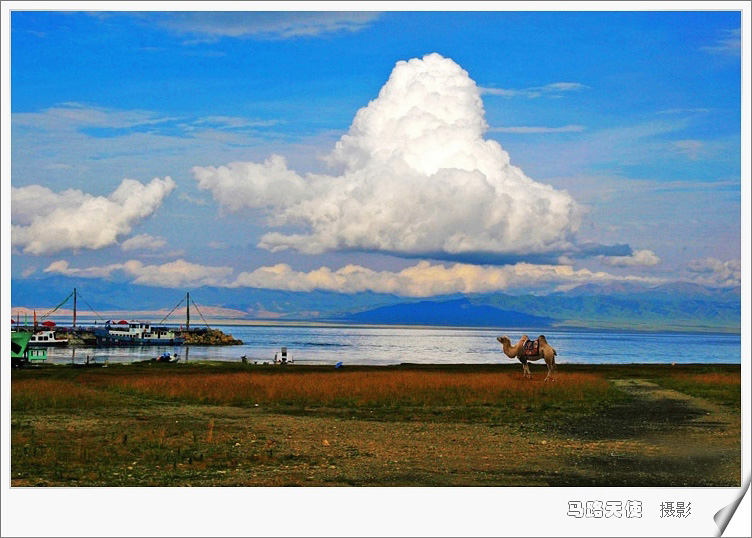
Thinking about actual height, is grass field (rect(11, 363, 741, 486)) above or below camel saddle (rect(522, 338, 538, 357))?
below

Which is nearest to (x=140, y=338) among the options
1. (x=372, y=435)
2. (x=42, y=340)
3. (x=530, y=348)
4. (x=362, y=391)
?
(x=42, y=340)

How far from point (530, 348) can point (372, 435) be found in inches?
870

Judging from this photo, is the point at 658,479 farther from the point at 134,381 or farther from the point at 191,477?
the point at 134,381

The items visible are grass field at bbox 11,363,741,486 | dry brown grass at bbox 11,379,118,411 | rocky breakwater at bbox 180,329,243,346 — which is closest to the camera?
grass field at bbox 11,363,741,486

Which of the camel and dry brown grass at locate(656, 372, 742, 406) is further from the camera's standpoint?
the camel

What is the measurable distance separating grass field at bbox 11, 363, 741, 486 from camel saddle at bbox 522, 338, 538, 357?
3.43 meters

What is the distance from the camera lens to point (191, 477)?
53.6 feet

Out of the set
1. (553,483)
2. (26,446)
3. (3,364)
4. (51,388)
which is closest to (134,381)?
(51,388)

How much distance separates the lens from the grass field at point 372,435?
1664cm

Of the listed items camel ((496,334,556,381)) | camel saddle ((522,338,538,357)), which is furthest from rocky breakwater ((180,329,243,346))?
camel saddle ((522,338,538,357))

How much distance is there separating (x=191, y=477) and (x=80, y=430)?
783cm

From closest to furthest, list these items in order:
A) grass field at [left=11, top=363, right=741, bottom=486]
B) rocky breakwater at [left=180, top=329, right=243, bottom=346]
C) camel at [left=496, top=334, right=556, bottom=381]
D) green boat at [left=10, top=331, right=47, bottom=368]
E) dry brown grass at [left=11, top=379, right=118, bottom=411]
Result: grass field at [left=11, top=363, right=741, bottom=486] → dry brown grass at [left=11, top=379, right=118, bottom=411] → camel at [left=496, top=334, right=556, bottom=381] → green boat at [left=10, top=331, right=47, bottom=368] → rocky breakwater at [left=180, top=329, right=243, bottom=346]

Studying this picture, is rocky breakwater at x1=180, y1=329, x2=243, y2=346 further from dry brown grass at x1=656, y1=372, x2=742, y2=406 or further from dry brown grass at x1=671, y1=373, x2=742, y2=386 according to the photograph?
dry brown grass at x1=656, y1=372, x2=742, y2=406

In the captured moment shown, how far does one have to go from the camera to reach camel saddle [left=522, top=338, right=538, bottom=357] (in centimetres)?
4235
